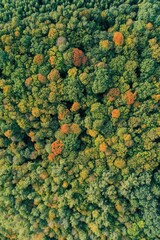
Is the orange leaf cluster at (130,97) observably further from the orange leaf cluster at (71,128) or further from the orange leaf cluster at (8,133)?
the orange leaf cluster at (8,133)

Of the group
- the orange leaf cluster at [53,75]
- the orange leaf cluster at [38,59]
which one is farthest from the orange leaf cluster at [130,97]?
the orange leaf cluster at [38,59]

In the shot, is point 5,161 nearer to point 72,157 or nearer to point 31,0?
point 72,157

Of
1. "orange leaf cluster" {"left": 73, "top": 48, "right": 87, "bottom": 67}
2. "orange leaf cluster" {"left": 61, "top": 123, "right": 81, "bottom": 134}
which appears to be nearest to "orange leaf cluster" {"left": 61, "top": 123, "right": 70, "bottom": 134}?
"orange leaf cluster" {"left": 61, "top": 123, "right": 81, "bottom": 134}

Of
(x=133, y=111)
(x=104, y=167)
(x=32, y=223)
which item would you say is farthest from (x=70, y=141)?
(x=32, y=223)

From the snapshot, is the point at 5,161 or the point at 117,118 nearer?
the point at 117,118

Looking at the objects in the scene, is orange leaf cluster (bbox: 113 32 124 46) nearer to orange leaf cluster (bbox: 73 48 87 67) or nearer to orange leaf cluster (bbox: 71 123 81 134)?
orange leaf cluster (bbox: 73 48 87 67)
